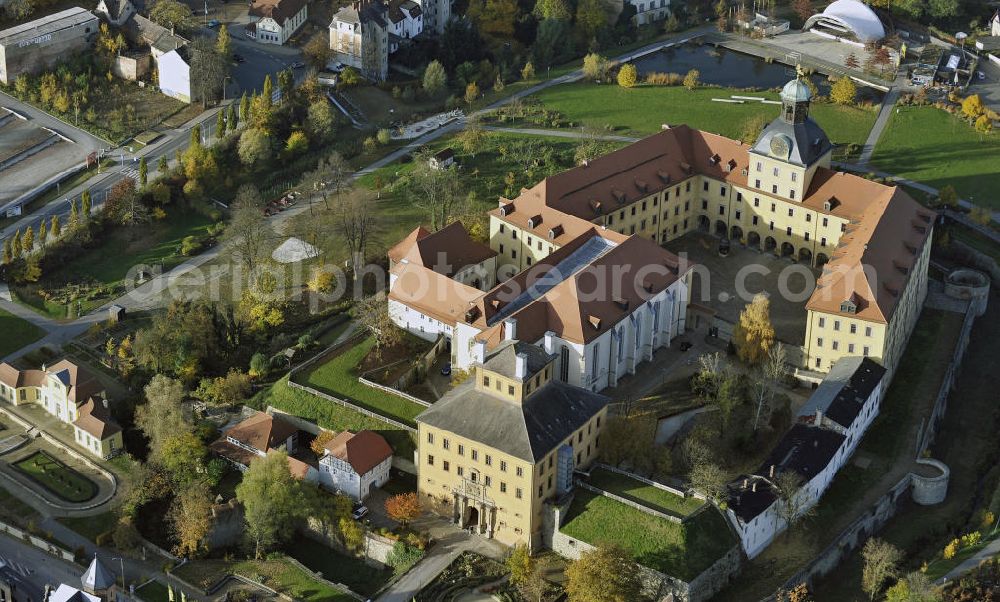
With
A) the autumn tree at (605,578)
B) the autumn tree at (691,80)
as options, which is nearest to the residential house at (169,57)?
the autumn tree at (691,80)

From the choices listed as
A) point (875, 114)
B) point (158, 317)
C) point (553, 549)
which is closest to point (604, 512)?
point (553, 549)

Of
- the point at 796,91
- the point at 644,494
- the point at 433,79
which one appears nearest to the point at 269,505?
the point at 644,494

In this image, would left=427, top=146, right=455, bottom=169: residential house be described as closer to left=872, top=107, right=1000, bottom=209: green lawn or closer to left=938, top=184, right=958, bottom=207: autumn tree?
left=872, top=107, right=1000, bottom=209: green lawn

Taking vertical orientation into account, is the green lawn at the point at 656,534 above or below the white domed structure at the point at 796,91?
below

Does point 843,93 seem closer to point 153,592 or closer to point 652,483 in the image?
point 652,483

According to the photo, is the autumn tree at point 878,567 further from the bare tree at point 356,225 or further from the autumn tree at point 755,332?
the bare tree at point 356,225

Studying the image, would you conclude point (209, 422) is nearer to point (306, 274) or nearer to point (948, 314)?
point (306, 274)
